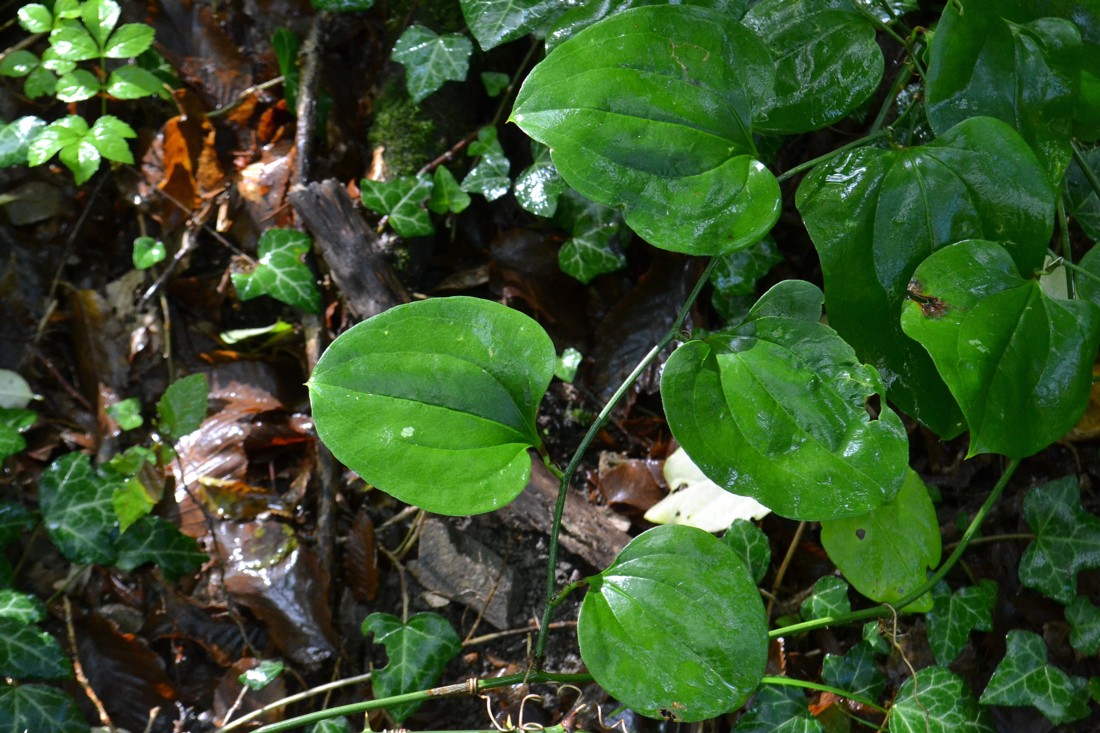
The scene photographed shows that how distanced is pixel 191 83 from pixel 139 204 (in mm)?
411

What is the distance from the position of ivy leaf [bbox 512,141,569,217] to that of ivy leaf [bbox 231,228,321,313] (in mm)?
544

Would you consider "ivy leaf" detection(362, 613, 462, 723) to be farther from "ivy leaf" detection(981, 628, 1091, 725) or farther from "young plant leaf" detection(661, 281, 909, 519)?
"ivy leaf" detection(981, 628, 1091, 725)

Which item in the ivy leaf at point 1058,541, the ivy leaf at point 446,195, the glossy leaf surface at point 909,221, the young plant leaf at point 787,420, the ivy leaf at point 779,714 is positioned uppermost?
the glossy leaf surface at point 909,221

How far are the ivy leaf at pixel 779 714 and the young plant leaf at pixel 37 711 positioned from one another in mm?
1287

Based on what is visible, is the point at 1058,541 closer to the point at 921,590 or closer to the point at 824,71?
the point at 921,590

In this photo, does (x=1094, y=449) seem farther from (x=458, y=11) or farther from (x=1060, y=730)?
(x=458, y=11)

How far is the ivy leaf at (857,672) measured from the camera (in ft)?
4.68

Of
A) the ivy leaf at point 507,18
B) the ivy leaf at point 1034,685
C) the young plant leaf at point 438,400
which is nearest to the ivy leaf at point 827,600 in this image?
the ivy leaf at point 1034,685

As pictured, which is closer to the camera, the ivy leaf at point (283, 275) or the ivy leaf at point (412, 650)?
the ivy leaf at point (412, 650)

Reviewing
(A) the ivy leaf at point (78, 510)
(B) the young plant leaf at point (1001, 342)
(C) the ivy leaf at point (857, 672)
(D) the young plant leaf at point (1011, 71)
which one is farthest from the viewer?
(A) the ivy leaf at point (78, 510)

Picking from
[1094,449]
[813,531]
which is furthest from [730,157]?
[1094,449]

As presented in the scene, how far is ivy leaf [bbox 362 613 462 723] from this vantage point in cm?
146

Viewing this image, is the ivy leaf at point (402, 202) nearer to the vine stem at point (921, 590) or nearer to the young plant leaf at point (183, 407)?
the young plant leaf at point (183, 407)

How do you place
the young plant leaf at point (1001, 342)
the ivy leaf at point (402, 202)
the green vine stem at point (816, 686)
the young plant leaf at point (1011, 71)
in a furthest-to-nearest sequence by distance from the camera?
the ivy leaf at point (402, 202)
the green vine stem at point (816, 686)
the young plant leaf at point (1011, 71)
the young plant leaf at point (1001, 342)
